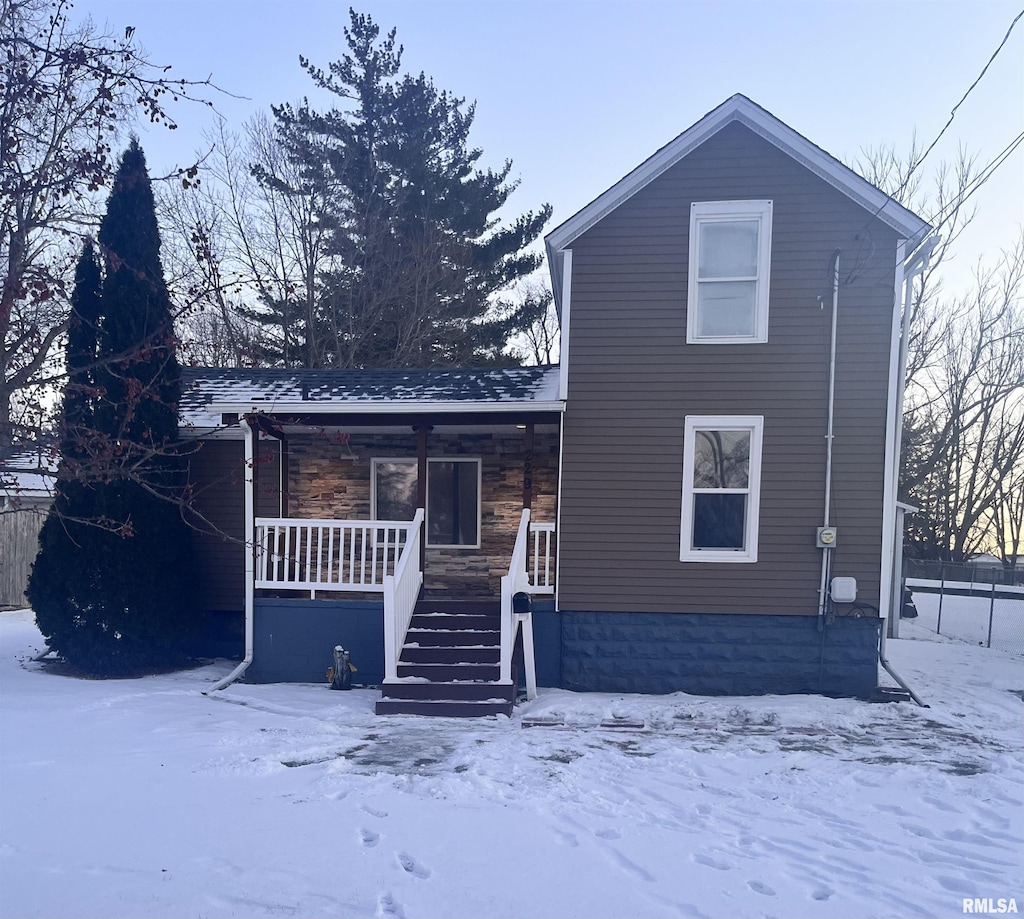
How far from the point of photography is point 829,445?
26.7 feet

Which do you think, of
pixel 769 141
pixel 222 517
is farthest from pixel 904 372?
pixel 222 517

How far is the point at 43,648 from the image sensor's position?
33.2ft

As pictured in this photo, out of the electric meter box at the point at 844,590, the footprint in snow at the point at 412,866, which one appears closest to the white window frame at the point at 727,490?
the electric meter box at the point at 844,590

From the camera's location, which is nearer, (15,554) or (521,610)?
(521,610)

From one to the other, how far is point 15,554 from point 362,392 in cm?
959

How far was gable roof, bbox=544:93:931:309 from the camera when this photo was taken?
8008 mm

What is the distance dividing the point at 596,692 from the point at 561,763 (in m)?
2.76

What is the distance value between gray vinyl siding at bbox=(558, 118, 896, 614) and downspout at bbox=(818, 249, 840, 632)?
0.24 feet

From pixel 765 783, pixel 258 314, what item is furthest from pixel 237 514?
pixel 258 314

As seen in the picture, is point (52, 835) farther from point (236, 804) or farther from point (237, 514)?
point (237, 514)

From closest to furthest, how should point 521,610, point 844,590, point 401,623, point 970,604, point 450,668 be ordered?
point 450,668 < point 521,610 < point 401,623 < point 844,590 < point 970,604

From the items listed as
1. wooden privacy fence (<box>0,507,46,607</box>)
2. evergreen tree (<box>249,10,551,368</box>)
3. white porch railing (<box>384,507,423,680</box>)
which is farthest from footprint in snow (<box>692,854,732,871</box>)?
evergreen tree (<box>249,10,551,368</box>)

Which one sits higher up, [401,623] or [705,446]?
[705,446]

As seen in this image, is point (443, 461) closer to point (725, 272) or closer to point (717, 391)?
point (717, 391)
